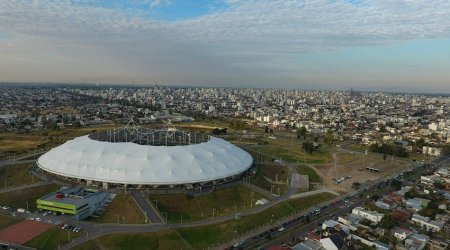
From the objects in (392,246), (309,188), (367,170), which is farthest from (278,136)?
(392,246)

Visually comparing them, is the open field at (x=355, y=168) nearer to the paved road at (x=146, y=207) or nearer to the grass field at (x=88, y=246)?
the paved road at (x=146, y=207)

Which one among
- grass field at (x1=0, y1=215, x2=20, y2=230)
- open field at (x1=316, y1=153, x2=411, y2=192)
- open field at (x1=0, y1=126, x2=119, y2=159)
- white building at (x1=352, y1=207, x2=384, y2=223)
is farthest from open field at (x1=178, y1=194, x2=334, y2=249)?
open field at (x1=0, y1=126, x2=119, y2=159)

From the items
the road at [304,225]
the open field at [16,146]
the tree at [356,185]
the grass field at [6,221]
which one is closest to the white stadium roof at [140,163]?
the grass field at [6,221]

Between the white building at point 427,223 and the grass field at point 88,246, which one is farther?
the white building at point 427,223

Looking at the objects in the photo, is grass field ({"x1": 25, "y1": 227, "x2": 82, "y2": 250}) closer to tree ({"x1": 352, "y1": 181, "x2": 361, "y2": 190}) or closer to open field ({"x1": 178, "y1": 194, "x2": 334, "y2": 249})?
open field ({"x1": 178, "y1": 194, "x2": 334, "y2": 249})

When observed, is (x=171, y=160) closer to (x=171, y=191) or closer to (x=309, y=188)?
(x=171, y=191)

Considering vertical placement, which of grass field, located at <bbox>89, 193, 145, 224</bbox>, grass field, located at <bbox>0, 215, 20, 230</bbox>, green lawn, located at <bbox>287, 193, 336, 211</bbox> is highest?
grass field, located at <bbox>89, 193, 145, 224</bbox>

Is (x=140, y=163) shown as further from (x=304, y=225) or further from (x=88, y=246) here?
(x=304, y=225)
